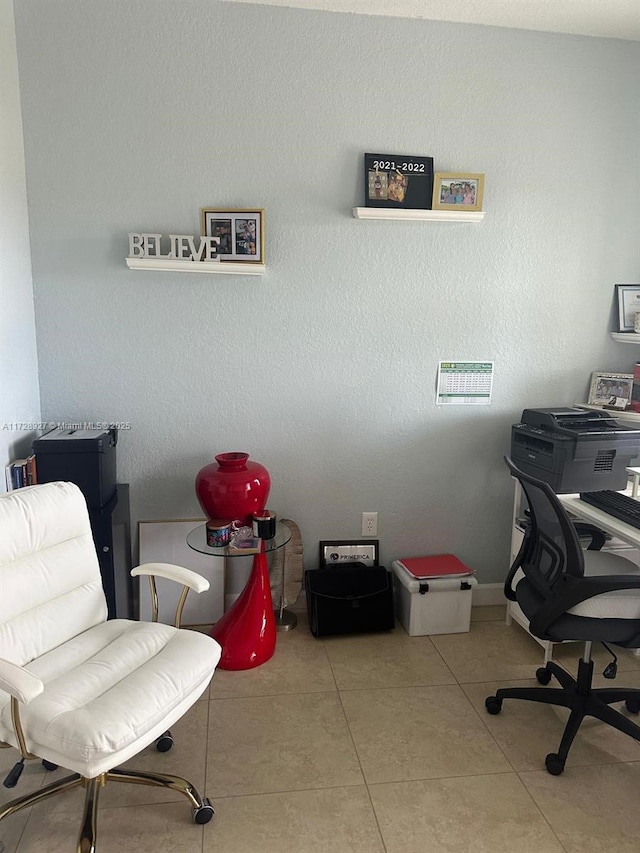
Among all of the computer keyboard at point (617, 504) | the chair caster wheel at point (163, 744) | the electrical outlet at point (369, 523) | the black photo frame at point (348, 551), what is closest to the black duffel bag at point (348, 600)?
the black photo frame at point (348, 551)

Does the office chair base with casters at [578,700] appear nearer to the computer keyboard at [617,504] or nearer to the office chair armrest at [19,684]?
the computer keyboard at [617,504]

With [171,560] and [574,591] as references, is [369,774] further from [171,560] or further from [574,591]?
[171,560]

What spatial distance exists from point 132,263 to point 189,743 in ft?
6.02

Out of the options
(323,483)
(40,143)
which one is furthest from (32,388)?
(323,483)

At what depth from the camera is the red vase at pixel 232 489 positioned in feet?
8.15

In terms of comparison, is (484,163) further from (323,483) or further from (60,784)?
(60,784)

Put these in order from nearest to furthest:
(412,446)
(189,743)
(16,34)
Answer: (189,743)
(16,34)
(412,446)

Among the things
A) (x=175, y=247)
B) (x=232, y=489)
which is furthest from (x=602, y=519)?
(x=175, y=247)

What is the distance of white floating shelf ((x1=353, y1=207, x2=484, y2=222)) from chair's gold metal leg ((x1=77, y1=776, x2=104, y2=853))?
226cm

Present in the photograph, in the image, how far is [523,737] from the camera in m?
2.16

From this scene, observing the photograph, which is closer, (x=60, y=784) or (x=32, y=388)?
(x=60, y=784)

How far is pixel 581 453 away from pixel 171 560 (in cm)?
186

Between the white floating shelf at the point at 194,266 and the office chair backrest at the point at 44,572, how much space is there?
39.2 inches

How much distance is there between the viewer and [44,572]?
185 cm
